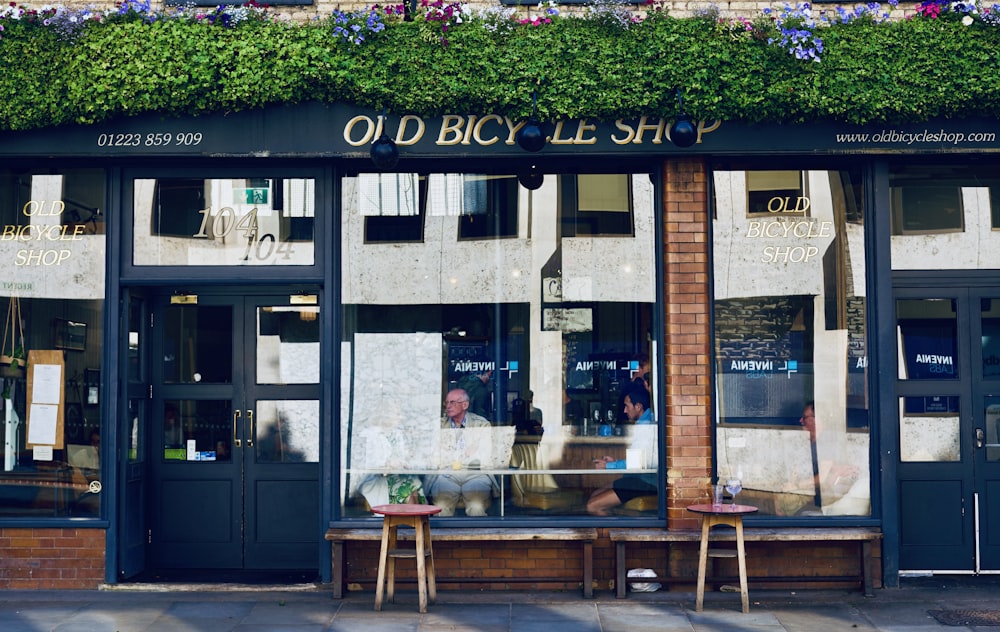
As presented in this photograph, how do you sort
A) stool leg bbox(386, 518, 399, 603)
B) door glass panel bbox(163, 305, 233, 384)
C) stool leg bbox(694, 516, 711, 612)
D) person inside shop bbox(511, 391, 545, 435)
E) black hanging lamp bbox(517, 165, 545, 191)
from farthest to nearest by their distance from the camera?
door glass panel bbox(163, 305, 233, 384)
black hanging lamp bbox(517, 165, 545, 191)
person inside shop bbox(511, 391, 545, 435)
stool leg bbox(386, 518, 399, 603)
stool leg bbox(694, 516, 711, 612)

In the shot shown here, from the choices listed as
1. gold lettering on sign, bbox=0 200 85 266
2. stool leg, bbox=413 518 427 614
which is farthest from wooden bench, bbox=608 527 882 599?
gold lettering on sign, bbox=0 200 85 266

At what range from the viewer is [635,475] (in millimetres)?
9000

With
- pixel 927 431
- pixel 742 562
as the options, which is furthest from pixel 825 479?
pixel 742 562

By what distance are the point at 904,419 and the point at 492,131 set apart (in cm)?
424

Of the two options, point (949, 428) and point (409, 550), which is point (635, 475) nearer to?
point (409, 550)

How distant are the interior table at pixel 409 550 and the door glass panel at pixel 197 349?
89.4 inches

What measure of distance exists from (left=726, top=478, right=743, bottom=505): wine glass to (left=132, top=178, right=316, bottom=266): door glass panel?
3968mm

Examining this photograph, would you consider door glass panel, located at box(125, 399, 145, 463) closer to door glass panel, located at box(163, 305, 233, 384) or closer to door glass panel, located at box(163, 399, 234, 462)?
door glass panel, located at box(163, 399, 234, 462)

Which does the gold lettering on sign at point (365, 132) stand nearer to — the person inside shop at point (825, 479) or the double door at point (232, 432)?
the double door at point (232, 432)

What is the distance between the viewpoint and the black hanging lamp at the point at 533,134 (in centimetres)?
852

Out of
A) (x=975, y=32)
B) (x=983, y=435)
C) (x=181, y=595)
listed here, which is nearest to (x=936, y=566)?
(x=983, y=435)

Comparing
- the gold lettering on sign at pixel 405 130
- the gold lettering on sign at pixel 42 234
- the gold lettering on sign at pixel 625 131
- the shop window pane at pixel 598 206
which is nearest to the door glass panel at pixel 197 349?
the gold lettering on sign at pixel 42 234

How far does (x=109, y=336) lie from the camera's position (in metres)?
8.98

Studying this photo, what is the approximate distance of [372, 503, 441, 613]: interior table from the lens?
805 cm
